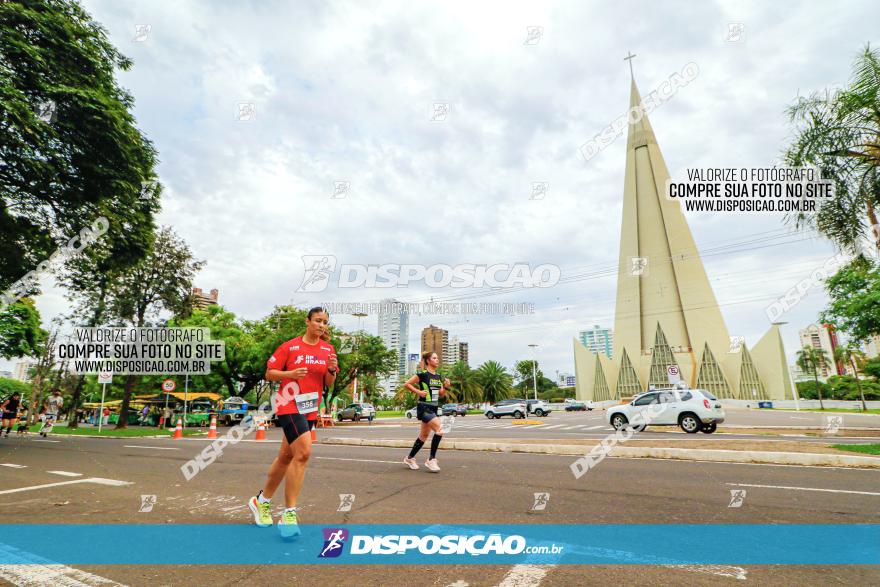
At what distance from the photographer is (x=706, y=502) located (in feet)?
16.3

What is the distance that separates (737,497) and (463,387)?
2503 inches

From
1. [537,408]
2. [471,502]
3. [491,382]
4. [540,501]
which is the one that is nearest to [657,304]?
[491,382]

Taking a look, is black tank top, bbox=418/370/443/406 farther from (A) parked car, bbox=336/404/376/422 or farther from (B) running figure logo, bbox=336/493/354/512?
(A) parked car, bbox=336/404/376/422

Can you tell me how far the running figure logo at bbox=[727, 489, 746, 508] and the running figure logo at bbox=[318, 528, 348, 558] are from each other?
4.29m

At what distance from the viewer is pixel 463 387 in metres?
67.4

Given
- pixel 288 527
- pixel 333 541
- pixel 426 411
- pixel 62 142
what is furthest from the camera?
pixel 62 142

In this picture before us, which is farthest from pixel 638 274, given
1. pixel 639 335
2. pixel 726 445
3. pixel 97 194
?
pixel 97 194

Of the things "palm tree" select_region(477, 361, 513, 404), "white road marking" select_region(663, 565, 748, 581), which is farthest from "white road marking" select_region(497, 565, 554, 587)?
"palm tree" select_region(477, 361, 513, 404)

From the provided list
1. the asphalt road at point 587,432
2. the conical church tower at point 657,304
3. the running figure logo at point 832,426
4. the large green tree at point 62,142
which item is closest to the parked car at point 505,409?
the asphalt road at point 587,432

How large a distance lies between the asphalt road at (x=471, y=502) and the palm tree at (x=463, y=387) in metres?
59.5

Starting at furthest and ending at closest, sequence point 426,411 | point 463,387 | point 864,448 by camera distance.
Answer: point 463,387, point 864,448, point 426,411

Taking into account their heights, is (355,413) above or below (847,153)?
below

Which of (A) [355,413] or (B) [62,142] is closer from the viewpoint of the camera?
(B) [62,142]

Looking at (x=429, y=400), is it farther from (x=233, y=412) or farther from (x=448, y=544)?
(x=233, y=412)
